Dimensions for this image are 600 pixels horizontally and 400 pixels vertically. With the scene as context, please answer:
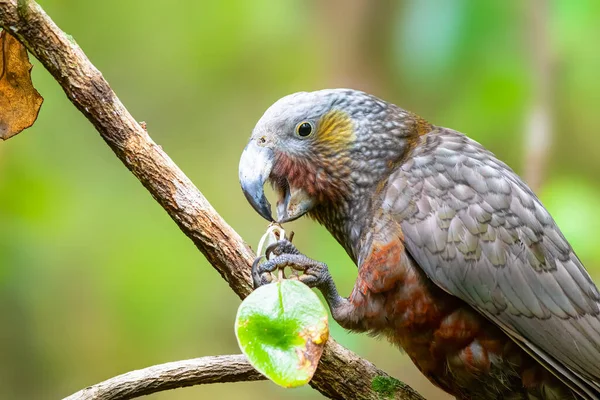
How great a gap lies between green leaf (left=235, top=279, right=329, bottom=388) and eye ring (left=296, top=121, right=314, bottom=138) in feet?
2.69

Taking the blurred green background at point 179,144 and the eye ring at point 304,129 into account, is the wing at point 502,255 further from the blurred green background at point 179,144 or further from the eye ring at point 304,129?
the blurred green background at point 179,144

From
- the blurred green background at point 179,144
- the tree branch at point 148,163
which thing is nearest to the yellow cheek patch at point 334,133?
the tree branch at point 148,163

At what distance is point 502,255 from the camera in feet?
7.39

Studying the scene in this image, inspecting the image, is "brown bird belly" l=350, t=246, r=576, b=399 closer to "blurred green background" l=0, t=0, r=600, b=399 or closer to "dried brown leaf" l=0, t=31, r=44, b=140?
"dried brown leaf" l=0, t=31, r=44, b=140

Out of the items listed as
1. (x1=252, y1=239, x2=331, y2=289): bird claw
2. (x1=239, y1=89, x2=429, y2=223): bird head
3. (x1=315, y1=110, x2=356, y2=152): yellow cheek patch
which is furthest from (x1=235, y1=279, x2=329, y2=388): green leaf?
(x1=315, y1=110, x2=356, y2=152): yellow cheek patch

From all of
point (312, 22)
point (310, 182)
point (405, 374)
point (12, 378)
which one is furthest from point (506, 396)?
point (12, 378)

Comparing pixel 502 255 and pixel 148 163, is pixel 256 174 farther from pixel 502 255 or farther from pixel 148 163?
pixel 502 255

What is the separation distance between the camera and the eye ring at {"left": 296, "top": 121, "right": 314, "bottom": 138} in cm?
242

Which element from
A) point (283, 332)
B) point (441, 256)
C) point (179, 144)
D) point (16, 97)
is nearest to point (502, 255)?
point (441, 256)

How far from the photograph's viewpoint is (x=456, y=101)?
3953mm

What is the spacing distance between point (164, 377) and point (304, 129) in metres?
0.90

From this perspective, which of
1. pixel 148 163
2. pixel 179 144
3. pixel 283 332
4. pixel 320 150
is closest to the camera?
pixel 283 332

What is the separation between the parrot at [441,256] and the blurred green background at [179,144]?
1.52 meters

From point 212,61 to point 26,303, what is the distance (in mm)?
1944
